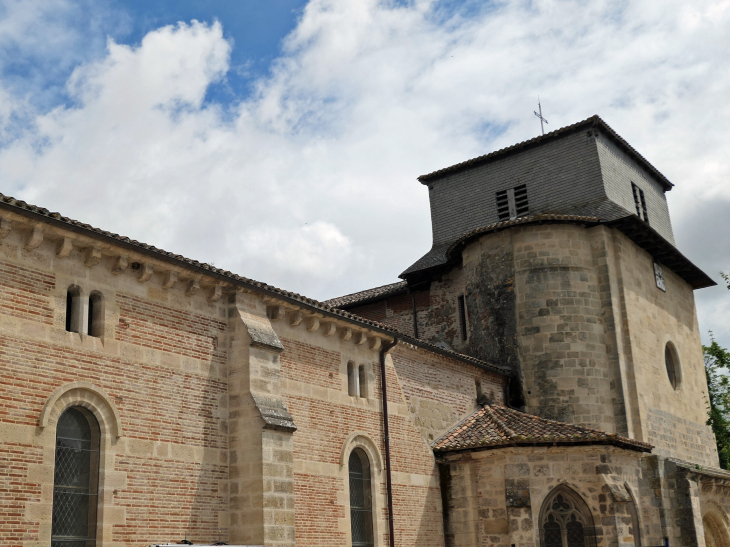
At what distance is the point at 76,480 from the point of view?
11977mm

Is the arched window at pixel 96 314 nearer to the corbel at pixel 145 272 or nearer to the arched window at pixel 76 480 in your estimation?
the corbel at pixel 145 272

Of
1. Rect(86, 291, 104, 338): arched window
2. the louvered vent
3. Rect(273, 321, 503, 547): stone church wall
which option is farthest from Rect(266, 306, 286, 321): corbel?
the louvered vent

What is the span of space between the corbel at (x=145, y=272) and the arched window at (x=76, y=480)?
243cm

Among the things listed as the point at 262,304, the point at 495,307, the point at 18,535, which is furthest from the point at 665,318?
the point at 18,535

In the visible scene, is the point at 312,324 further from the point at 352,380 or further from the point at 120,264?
the point at 120,264

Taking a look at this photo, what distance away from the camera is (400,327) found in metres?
27.3

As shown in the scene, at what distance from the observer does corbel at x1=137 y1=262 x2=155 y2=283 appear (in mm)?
13521

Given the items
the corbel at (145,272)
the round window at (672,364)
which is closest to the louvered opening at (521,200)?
the round window at (672,364)

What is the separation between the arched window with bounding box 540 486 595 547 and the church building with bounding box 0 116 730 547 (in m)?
0.05

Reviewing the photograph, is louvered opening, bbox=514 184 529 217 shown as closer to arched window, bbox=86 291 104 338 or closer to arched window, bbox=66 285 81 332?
arched window, bbox=86 291 104 338

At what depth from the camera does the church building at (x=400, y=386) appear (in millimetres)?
12086

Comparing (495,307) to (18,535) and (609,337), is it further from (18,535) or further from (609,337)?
(18,535)

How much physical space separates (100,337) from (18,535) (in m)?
3.23

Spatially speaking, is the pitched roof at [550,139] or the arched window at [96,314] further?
the pitched roof at [550,139]
